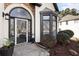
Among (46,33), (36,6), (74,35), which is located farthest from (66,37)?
(36,6)

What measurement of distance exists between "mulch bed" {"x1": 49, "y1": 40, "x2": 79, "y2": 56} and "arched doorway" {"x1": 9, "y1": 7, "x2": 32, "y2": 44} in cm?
52

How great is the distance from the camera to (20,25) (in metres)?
3.39

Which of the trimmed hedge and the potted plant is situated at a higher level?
the trimmed hedge

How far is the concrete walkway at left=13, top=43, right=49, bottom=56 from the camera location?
332cm

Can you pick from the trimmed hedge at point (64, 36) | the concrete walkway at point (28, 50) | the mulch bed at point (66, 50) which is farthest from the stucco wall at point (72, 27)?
the concrete walkway at point (28, 50)

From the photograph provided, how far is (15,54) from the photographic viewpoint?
3320mm

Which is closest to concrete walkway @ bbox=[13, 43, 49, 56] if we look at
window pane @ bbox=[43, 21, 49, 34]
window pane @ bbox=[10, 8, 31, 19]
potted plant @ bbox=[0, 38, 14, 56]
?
potted plant @ bbox=[0, 38, 14, 56]

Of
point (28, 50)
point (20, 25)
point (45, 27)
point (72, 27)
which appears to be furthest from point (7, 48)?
point (72, 27)

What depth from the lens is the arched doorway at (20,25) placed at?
3.32 metres

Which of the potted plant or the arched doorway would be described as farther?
the arched doorway

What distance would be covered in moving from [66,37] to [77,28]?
0.25 meters

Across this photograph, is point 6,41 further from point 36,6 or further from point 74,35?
point 74,35

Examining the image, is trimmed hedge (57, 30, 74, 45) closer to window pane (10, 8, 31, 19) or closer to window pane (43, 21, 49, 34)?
window pane (43, 21, 49, 34)

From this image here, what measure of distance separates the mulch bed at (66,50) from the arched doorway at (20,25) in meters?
0.52
